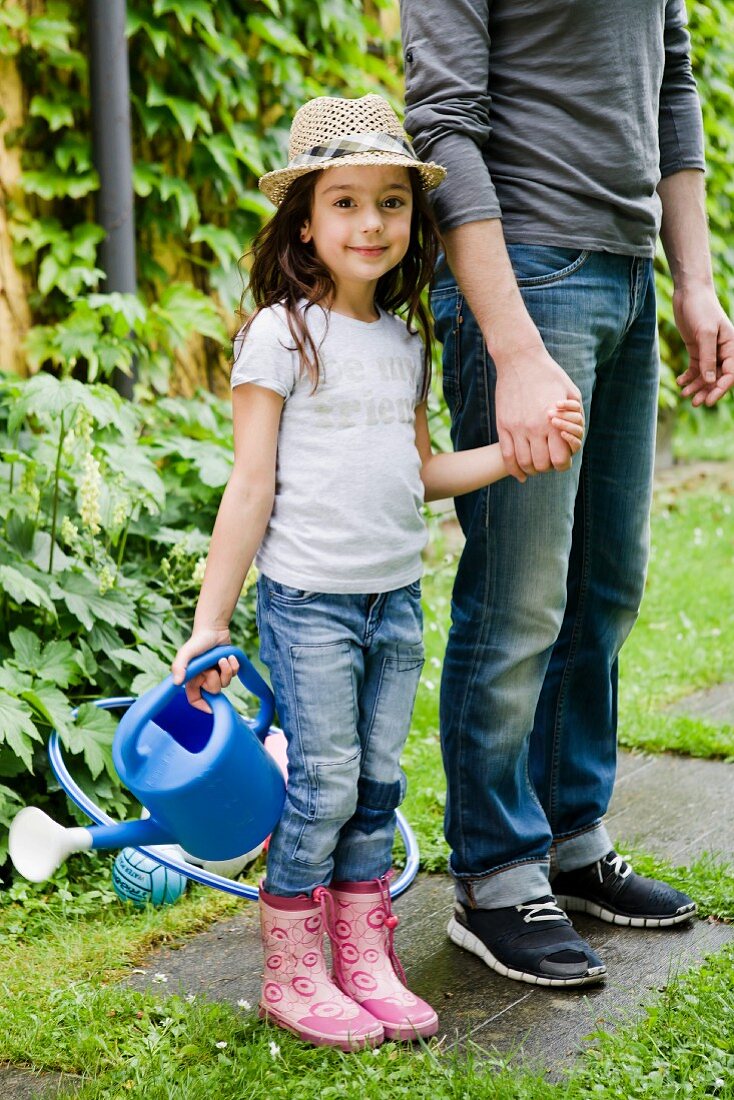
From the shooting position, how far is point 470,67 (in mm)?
1890

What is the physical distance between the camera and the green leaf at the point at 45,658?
263 cm

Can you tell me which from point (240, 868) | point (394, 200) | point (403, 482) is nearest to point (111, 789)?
point (240, 868)

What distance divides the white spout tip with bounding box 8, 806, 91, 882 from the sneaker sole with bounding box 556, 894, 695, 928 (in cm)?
101

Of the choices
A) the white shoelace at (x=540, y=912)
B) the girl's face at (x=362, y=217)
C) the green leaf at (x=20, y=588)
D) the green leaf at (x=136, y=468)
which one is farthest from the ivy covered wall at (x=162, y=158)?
the white shoelace at (x=540, y=912)

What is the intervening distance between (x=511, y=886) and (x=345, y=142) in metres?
1.22

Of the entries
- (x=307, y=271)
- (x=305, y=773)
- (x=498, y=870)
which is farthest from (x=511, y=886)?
(x=307, y=271)

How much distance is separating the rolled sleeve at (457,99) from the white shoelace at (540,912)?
1.11m

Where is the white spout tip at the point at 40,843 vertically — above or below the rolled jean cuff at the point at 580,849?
above

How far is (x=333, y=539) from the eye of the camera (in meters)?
1.87

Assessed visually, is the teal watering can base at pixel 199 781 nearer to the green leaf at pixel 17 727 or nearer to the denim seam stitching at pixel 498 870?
the denim seam stitching at pixel 498 870

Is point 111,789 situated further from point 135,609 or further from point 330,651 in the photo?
point 330,651

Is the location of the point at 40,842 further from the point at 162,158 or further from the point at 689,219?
the point at 162,158

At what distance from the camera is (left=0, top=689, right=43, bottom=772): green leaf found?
238 centimetres

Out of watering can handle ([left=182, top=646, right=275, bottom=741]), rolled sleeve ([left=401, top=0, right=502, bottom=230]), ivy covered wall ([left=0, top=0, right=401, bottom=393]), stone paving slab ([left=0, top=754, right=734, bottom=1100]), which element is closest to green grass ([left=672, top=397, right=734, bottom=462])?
ivy covered wall ([left=0, top=0, right=401, bottom=393])
